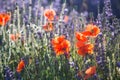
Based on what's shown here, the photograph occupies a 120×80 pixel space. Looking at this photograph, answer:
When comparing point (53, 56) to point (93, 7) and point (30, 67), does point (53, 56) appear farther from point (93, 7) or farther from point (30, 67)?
point (93, 7)

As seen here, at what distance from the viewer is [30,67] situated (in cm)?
337

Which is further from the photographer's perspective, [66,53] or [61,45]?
[66,53]

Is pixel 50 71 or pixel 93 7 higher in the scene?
pixel 93 7

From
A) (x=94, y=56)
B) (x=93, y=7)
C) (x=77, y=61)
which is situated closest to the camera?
(x=94, y=56)

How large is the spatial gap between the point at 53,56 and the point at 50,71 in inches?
7.3

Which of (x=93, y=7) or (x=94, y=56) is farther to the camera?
(x=93, y=7)

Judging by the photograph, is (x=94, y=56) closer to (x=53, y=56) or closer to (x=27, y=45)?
(x=53, y=56)

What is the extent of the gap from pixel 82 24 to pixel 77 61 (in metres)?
0.57

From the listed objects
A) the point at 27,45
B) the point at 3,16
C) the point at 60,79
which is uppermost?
the point at 3,16

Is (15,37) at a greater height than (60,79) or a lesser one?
greater

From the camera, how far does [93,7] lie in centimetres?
742

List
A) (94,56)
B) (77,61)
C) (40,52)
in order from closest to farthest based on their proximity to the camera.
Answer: (94,56) < (77,61) < (40,52)

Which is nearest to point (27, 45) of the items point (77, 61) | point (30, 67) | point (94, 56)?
point (30, 67)

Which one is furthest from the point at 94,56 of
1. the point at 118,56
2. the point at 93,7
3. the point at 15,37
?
the point at 93,7
